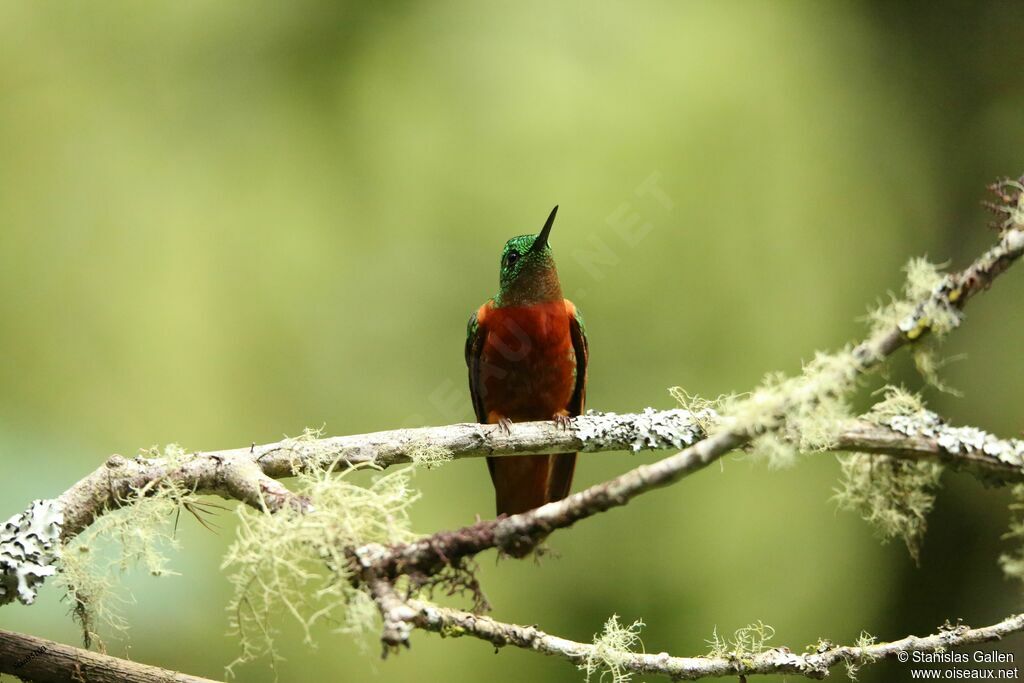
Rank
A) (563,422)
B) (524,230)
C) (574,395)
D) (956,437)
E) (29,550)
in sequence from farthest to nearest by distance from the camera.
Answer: (524,230) < (574,395) < (563,422) < (956,437) < (29,550)

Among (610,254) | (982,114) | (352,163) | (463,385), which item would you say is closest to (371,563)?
(463,385)

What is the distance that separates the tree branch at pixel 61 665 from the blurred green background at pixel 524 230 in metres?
1.48

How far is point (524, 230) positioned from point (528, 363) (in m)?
1.00

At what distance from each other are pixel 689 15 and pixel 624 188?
2.72 ft

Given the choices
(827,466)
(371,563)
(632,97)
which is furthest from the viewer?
(632,97)

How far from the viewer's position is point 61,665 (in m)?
1.42

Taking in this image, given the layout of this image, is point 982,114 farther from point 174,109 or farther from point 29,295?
point 29,295

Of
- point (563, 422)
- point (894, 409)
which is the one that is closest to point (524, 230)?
point (563, 422)

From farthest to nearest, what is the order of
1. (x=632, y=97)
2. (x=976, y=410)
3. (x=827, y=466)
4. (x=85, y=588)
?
(x=632, y=97), (x=827, y=466), (x=976, y=410), (x=85, y=588)

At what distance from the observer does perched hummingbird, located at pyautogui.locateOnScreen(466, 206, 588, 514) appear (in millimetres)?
2490

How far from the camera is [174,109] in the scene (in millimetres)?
3332

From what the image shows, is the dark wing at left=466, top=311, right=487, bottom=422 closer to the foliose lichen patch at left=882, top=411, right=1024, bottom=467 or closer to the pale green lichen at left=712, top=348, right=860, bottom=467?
the foliose lichen patch at left=882, top=411, right=1024, bottom=467

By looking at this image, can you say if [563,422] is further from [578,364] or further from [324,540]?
[324,540]

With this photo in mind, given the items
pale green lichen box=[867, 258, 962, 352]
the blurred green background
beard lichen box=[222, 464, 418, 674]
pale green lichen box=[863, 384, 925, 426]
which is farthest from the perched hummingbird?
pale green lichen box=[867, 258, 962, 352]
